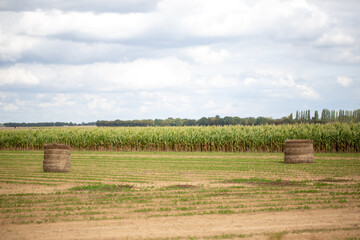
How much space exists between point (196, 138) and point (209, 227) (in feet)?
108

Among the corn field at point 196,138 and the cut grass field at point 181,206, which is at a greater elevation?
the corn field at point 196,138

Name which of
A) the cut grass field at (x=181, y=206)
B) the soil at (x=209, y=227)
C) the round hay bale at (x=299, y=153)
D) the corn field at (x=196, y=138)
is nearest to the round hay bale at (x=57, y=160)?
the cut grass field at (x=181, y=206)

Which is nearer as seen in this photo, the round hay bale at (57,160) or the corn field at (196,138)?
the round hay bale at (57,160)

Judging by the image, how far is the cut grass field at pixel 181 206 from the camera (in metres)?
9.36

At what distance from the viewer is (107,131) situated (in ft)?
154

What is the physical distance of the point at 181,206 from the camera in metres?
12.3

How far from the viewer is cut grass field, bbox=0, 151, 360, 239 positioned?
9.36 metres

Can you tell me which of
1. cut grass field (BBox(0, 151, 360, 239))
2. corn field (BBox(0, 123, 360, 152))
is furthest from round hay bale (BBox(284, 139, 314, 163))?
corn field (BBox(0, 123, 360, 152))

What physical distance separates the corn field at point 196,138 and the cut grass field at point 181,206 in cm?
1881

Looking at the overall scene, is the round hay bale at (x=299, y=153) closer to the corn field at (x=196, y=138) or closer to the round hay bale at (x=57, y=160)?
the corn field at (x=196, y=138)

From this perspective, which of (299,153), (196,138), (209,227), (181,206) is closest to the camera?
(209,227)

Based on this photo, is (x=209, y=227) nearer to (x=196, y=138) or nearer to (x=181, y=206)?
(x=181, y=206)

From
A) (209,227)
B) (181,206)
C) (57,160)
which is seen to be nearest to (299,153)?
(57,160)

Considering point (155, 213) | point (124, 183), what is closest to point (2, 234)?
point (155, 213)
